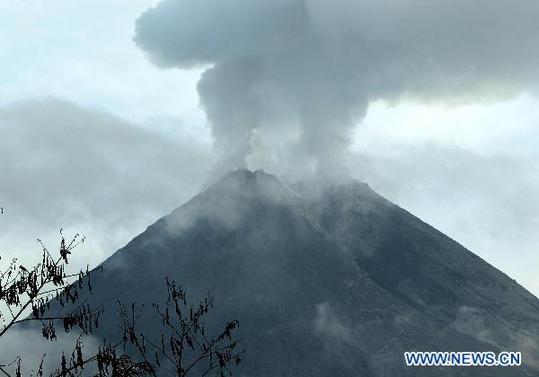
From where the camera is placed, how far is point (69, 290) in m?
15.7

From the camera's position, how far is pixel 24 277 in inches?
599

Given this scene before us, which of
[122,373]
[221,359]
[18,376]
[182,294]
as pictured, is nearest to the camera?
[18,376]

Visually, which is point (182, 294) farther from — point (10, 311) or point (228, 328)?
point (10, 311)

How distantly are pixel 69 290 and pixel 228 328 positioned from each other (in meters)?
5.58

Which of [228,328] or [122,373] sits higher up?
[228,328]

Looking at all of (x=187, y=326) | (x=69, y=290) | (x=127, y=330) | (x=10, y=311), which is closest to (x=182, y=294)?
(x=187, y=326)

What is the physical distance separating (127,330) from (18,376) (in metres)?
5.65

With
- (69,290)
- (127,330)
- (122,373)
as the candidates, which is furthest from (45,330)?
(127,330)

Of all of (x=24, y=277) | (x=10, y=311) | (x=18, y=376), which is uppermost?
(x=24, y=277)

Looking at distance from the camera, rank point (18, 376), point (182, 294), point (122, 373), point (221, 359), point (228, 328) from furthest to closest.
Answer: point (182, 294)
point (228, 328)
point (221, 359)
point (122, 373)
point (18, 376)

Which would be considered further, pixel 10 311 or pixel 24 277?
pixel 24 277

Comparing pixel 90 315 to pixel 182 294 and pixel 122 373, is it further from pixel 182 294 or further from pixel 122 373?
pixel 182 294

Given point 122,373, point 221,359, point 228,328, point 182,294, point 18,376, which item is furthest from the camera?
point 182,294

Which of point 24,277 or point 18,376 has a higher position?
point 24,277
